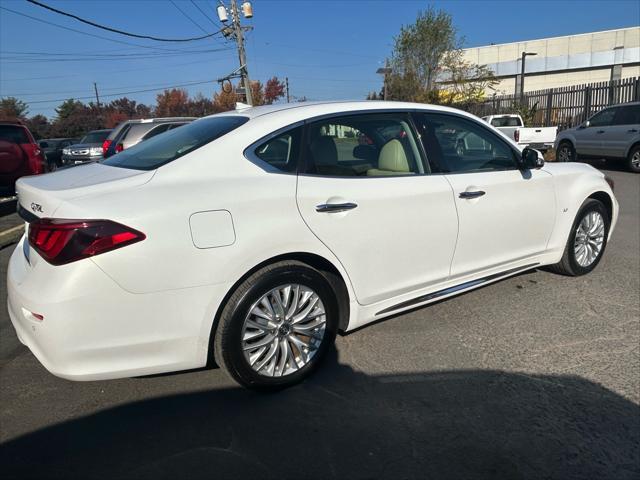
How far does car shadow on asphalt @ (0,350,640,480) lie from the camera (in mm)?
2305

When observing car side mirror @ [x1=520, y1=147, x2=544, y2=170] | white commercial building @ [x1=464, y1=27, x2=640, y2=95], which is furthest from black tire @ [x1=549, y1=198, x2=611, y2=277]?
white commercial building @ [x1=464, y1=27, x2=640, y2=95]

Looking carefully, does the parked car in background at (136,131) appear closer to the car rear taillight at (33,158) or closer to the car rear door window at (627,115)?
the car rear taillight at (33,158)

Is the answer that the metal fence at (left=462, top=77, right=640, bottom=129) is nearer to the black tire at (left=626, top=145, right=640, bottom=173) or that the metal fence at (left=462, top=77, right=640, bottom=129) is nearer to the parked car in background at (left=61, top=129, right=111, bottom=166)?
the black tire at (left=626, top=145, right=640, bottom=173)

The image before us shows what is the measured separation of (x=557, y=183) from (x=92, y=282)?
Result: 378cm

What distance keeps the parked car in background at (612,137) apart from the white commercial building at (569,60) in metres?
30.3

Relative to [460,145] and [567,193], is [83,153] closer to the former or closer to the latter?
[460,145]

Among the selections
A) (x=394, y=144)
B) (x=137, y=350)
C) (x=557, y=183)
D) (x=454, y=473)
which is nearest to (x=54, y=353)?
(x=137, y=350)

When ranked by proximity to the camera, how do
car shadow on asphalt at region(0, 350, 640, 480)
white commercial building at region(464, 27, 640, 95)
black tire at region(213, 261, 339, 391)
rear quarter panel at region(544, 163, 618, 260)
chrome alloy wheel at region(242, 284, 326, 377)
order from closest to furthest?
car shadow on asphalt at region(0, 350, 640, 480) < black tire at region(213, 261, 339, 391) < chrome alloy wheel at region(242, 284, 326, 377) < rear quarter panel at region(544, 163, 618, 260) < white commercial building at region(464, 27, 640, 95)

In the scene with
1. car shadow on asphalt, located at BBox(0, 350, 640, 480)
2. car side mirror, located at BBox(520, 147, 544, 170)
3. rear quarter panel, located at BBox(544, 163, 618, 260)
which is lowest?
car shadow on asphalt, located at BBox(0, 350, 640, 480)

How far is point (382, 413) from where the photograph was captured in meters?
2.73

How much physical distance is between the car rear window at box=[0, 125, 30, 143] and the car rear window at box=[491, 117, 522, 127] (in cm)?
1688

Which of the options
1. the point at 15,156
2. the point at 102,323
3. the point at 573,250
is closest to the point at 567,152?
the point at 573,250

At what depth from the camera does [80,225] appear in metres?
2.34

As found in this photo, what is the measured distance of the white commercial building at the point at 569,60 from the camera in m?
41.9
